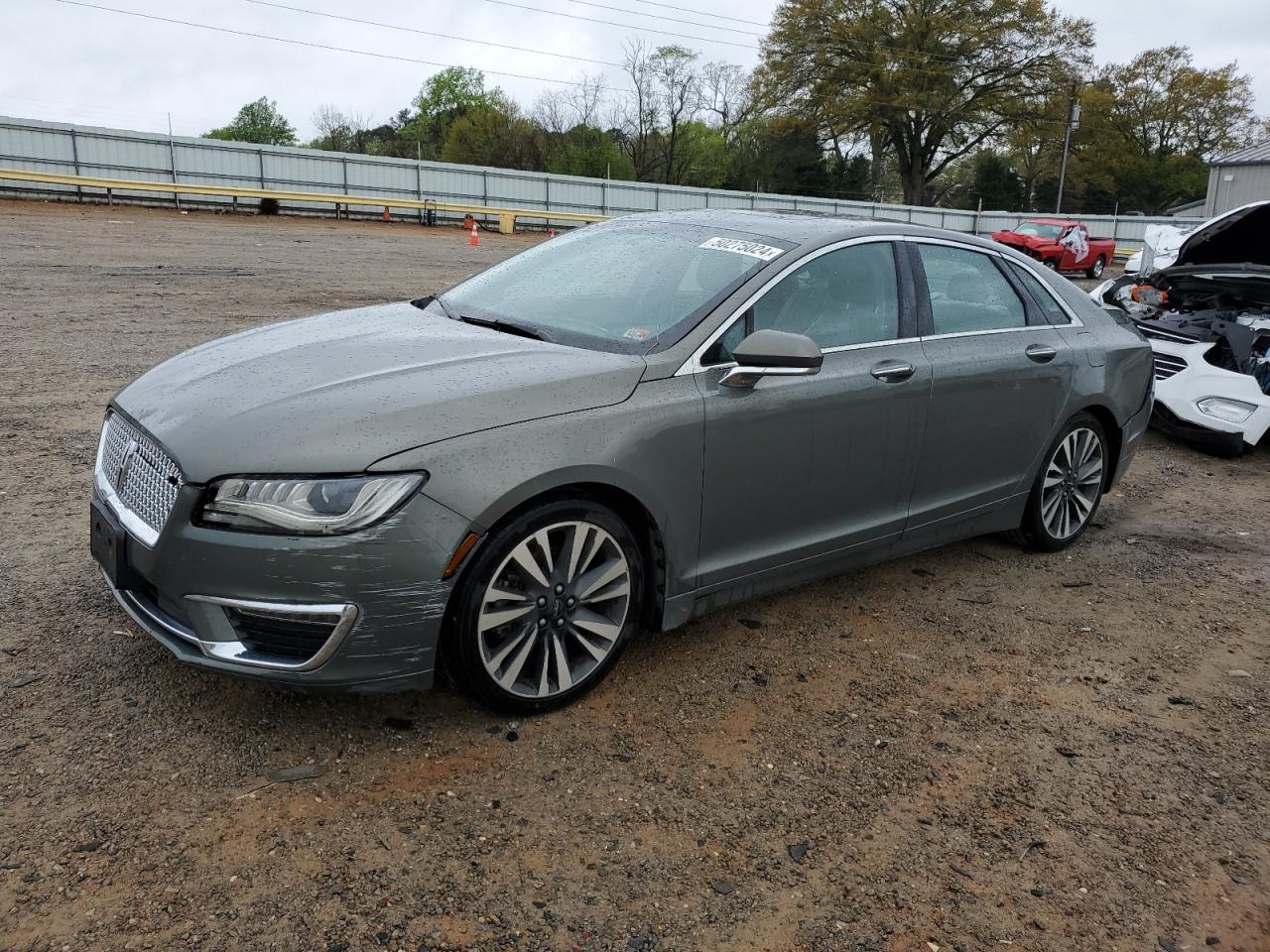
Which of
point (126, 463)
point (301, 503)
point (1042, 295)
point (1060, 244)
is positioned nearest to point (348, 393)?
point (301, 503)

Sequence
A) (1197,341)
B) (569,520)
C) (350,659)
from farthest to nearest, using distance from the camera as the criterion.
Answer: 1. (1197,341)
2. (569,520)
3. (350,659)

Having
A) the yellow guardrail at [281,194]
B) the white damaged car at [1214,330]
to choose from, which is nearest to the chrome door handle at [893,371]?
the white damaged car at [1214,330]

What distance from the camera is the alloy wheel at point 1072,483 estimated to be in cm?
511

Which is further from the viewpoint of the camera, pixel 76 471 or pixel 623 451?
pixel 76 471

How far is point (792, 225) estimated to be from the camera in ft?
13.9

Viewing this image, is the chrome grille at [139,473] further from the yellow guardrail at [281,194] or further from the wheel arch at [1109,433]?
the yellow guardrail at [281,194]

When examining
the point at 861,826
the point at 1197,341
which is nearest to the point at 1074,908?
the point at 861,826

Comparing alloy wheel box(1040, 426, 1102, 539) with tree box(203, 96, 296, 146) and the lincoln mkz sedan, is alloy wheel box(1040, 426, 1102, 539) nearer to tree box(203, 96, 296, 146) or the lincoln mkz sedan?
the lincoln mkz sedan

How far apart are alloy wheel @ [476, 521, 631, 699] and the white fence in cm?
2129

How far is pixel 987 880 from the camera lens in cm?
275

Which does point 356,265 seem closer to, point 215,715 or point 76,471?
point 76,471

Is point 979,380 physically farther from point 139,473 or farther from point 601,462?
point 139,473

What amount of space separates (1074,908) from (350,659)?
2066mm

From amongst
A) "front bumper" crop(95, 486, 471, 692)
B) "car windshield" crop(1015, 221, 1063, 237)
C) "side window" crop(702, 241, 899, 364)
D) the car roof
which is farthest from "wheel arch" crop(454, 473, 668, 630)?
"car windshield" crop(1015, 221, 1063, 237)
